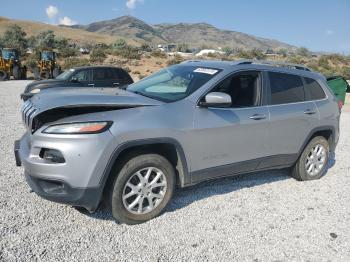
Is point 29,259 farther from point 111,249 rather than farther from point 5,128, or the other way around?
point 5,128

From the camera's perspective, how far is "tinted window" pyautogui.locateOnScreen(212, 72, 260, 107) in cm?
454

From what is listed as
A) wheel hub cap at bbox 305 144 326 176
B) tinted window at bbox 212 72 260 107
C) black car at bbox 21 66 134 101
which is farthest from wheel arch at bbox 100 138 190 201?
black car at bbox 21 66 134 101

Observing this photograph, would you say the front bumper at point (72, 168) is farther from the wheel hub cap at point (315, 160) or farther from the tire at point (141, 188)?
the wheel hub cap at point (315, 160)

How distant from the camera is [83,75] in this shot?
12.2 meters

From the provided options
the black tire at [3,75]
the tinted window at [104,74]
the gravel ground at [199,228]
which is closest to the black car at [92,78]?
the tinted window at [104,74]

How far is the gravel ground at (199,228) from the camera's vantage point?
337cm

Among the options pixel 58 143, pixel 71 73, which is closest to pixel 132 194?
pixel 58 143

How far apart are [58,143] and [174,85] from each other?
1.76m

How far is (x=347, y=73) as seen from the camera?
3075 cm

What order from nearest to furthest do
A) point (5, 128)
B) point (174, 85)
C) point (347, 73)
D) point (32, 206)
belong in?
1. point (32, 206)
2. point (174, 85)
3. point (5, 128)
4. point (347, 73)

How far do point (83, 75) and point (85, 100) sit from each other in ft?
29.4

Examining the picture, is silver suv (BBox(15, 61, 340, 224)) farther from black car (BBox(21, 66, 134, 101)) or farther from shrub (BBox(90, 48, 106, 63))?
shrub (BBox(90, 48, 106, 63))

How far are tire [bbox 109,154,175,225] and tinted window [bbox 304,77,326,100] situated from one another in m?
2.70

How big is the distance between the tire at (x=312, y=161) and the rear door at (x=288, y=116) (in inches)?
9.6
